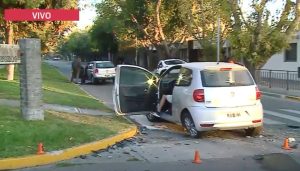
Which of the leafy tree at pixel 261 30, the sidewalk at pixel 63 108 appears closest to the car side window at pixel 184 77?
the sidewalk at pixel 63 108

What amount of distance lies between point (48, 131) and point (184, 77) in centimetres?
324

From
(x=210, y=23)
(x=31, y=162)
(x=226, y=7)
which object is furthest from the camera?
(x=210, y=23)

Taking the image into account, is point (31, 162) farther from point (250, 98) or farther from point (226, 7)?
point (226, 7)

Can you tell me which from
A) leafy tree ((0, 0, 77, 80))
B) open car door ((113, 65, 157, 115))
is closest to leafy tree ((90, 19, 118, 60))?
leafy tree ((0, 0, 77, 80))

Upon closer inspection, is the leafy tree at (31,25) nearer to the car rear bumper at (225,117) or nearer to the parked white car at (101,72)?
the parked white car at (101,72)

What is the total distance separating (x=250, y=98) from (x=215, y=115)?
2.98 feet

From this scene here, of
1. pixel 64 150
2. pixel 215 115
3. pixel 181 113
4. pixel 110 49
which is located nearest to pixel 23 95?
pixel 64 150

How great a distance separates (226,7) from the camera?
23109mm

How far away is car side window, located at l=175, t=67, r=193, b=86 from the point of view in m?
10.8

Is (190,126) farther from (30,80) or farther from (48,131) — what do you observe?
(30,80)

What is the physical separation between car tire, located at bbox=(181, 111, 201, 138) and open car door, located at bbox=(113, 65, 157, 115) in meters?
1.49

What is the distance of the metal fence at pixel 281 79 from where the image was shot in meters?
23.5

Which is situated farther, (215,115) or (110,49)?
(110,49)

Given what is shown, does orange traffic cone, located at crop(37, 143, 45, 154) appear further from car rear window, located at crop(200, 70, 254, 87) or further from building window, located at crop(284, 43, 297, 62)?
building window, located at crop(284, 43, 297, 62)
